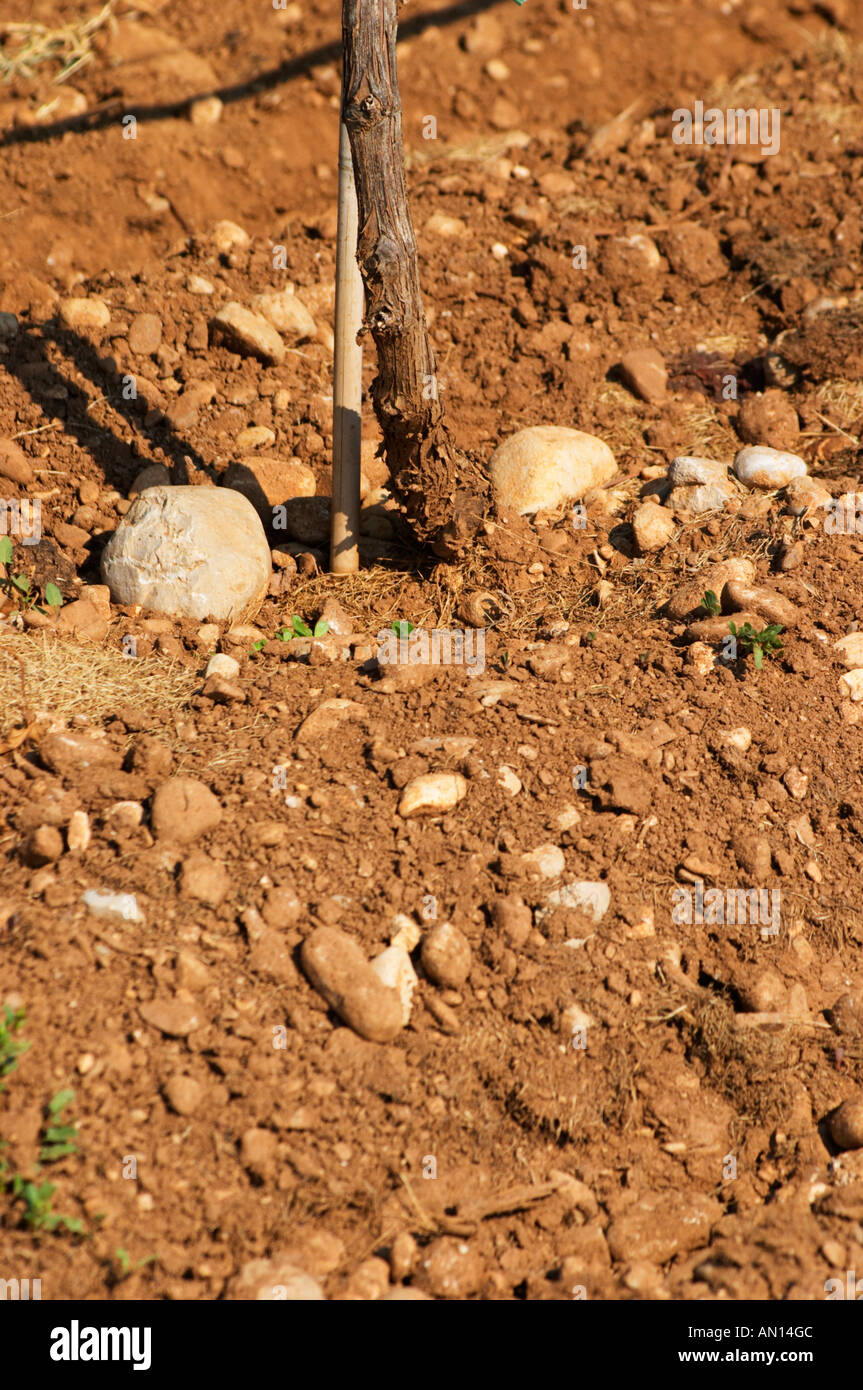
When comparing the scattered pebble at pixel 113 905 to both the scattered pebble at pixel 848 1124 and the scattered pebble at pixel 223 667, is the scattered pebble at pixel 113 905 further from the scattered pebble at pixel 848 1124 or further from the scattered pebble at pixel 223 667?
the scattered pebble at pixel 848 1124

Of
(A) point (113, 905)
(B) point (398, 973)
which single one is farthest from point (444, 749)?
(A) point (113, 905)

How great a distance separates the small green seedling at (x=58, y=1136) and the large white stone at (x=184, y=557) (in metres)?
1.72

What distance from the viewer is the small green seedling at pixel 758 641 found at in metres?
3.20

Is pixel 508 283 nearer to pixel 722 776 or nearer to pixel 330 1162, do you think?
pixel 722 776

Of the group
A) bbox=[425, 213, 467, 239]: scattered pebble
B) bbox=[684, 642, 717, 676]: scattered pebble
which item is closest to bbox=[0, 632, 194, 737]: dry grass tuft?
bbox=[684, 642, 717, 676]: scattered pebble

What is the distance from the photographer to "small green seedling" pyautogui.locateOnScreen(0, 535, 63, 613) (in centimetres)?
356

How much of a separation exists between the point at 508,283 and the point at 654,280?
690mm

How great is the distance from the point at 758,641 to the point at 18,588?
245 cm

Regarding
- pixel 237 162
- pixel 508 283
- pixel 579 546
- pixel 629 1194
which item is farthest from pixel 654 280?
pixel 629 1194

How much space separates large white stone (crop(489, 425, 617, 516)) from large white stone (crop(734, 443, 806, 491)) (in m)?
0.52

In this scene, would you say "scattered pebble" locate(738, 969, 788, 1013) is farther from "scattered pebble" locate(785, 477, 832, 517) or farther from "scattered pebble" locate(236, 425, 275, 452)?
"scattered pebble" locate(236, 425, 275, 452)

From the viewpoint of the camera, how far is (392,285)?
314 cm

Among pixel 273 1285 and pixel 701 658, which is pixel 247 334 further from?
pixel 273 1285
